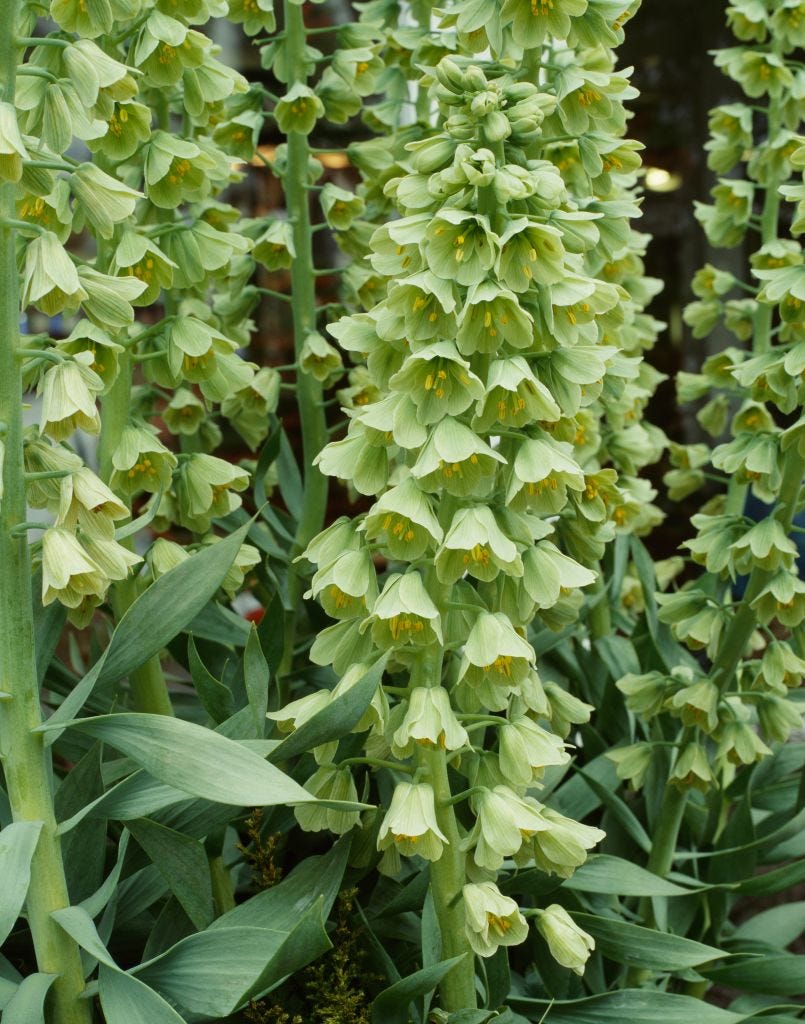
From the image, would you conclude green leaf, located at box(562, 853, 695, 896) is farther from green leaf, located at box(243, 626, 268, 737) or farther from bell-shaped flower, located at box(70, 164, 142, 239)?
bell-shaped flower, located at box(70, 164, 142, 239)

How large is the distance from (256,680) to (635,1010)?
18.1 inches

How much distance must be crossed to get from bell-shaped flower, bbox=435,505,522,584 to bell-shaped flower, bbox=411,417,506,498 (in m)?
0.02

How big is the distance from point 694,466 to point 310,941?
42.2 inches

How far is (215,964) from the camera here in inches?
38.0

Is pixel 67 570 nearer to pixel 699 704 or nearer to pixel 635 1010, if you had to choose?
pixel 635 1010

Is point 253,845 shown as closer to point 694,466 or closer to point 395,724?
point 395,724

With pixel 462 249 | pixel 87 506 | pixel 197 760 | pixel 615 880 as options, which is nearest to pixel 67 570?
pixel 87 506

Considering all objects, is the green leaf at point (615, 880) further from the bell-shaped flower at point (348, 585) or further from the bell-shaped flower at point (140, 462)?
the bell-shaped flower at point (140, 462)

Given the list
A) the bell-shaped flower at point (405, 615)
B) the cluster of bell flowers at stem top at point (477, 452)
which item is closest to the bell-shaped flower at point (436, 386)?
the cluster of bell flowers at stem top at point (477, 452)

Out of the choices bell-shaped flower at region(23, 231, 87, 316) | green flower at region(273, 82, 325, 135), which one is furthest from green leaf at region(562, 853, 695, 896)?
green flower at region(273, 82, 325, 135)

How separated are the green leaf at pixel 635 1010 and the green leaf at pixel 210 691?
0.38m

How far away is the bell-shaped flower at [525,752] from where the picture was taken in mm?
1001

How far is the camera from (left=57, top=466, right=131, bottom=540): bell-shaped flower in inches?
37.2

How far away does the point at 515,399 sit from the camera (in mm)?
958
